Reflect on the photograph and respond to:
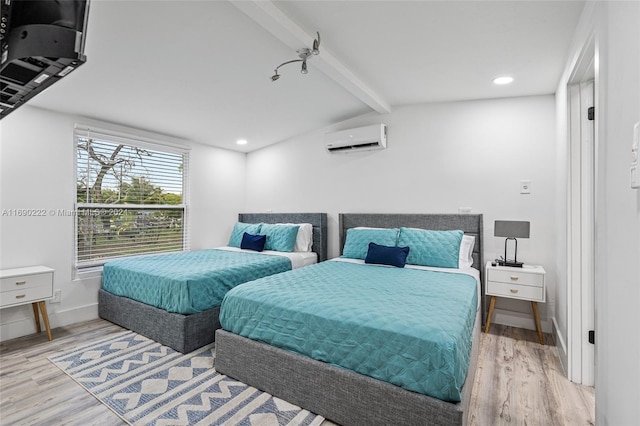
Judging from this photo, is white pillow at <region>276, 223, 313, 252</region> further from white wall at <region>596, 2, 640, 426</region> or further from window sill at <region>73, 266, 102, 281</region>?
white wall at <region>596, 2, 640, 426</region>

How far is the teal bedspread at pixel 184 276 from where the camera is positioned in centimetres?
265

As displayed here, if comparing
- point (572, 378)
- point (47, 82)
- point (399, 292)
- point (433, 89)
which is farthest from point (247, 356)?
point (433, 89)

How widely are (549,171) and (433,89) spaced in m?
1.39

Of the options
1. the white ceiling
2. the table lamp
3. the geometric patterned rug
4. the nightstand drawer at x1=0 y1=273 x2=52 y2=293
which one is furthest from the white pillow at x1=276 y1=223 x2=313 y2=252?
the nightstand drawer at x1=0 y1=273 x2=52 y2=293

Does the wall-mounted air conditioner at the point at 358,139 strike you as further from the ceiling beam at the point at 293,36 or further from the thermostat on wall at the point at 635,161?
the thermostat on wall at the point at 635,161

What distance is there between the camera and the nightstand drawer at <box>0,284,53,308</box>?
2627mm

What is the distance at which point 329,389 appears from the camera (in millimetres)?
1736

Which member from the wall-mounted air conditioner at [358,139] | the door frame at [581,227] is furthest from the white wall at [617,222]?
the wall-mounted air conditioner at [358,139]

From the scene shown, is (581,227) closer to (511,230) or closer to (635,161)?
(511,230)

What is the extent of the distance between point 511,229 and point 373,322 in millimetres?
2052

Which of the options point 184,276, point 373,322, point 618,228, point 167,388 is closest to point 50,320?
point 184,276

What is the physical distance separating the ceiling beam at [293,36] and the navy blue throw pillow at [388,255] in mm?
1570

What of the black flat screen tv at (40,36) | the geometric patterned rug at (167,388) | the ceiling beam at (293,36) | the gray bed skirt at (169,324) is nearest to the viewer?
the black flat screen tv at (40,36)

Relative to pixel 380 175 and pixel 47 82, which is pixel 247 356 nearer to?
pixel 47 82
